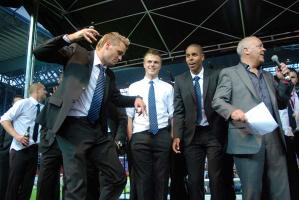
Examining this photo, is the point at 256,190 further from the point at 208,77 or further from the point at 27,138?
the point at 27,138

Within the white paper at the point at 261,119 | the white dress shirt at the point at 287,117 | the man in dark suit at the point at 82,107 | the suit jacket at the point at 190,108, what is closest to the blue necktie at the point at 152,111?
the suit jacket at the point at 190,108

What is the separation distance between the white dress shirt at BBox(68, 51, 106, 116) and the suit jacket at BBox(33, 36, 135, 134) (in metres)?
0.07

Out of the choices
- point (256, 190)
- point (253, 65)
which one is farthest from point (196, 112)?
point (256, 190)

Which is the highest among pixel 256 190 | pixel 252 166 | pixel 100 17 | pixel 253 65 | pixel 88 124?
pixel 100 17

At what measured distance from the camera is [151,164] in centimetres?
386

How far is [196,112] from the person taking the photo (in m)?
3.71

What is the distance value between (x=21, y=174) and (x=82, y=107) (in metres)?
2.46

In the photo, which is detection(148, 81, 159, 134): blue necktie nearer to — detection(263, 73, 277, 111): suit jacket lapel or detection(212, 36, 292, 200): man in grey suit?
detection(212, 36, 292, 200): man in grey suit

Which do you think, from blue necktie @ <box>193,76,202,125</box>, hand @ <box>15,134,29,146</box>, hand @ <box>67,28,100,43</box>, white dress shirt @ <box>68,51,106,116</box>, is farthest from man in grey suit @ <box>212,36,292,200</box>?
hand @ <box>15,134,29,146</box>

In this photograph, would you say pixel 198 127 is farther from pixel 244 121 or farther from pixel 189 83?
pixel 244 121

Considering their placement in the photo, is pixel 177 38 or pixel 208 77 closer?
pixel 208 77

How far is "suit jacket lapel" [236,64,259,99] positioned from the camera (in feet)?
9.90

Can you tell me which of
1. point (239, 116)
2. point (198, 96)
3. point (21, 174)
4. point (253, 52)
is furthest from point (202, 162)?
point (21, 174)

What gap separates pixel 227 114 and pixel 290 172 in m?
1.62
